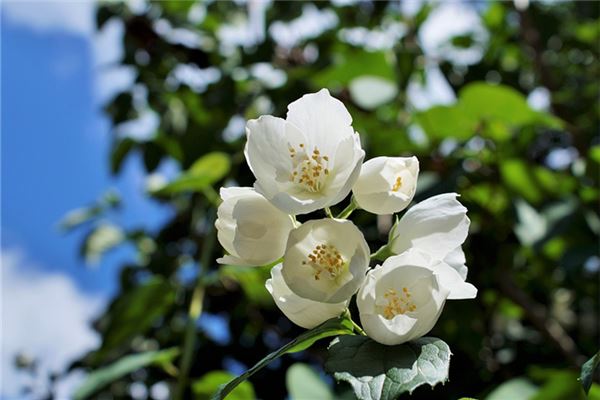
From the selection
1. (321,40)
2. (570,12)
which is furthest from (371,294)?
(570,12)

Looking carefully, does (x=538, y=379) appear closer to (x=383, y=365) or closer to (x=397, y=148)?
(x=397, y=148)

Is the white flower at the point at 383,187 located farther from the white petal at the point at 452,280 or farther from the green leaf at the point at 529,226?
the green leaf at the point at 529,226

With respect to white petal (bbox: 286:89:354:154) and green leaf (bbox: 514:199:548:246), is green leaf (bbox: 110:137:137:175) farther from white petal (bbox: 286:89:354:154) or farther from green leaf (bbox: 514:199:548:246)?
white petal (bbox: 286:89:354:154)

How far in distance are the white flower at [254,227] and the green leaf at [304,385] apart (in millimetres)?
573

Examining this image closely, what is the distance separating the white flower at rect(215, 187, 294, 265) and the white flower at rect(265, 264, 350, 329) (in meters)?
0.03

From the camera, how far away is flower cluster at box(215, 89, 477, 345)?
68 cm

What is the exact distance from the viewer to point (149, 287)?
148 centimetres

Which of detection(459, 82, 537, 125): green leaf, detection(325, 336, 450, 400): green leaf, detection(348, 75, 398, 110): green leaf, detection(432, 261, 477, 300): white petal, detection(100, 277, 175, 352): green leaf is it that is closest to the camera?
detection(325, 336, 450, 400): green leaf

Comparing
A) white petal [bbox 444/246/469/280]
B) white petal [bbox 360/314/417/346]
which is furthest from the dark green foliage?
white petal [bbox 360/314/417/346]

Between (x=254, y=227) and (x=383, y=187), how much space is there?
142 millimetres

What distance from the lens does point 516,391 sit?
1214 mm

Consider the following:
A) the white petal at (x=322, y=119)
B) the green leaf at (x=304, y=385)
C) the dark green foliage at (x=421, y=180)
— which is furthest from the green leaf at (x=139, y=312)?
the white petal at (x=322, y=119)

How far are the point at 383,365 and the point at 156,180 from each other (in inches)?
81.0

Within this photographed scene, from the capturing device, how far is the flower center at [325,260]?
69cm
